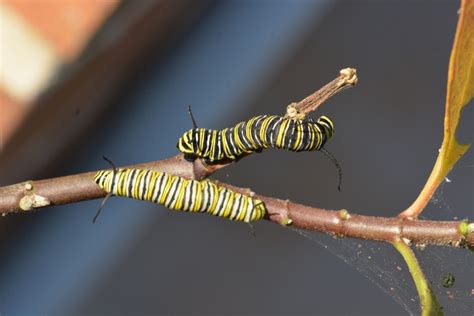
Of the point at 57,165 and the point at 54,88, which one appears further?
the point at 57,165

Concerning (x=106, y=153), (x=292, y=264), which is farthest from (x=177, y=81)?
(x=292, y=264)

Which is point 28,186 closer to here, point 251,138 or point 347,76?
point 251,138

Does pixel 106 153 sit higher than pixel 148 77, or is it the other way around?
pixel 148 77

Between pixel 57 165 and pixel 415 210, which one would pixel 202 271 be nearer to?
pixel 57 165

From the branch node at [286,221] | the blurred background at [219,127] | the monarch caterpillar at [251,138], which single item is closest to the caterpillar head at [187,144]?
the monarch caterpillar at [251,138]

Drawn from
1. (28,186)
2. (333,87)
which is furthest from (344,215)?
(28,186)

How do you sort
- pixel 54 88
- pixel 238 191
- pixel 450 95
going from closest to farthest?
pixel 450 95 → pixel 238 191 → pixel 54 88

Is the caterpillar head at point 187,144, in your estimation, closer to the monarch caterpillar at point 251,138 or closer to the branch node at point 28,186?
the monarch caterpillar at point 251,138
